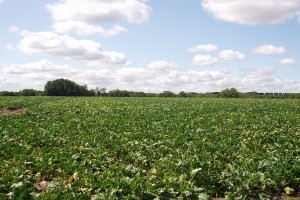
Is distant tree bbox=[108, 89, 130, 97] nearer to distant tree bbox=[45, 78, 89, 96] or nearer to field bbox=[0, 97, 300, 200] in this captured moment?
distant tree bbox=[45, 78, 89, 96]

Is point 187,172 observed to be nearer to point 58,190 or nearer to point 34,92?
point 58,190

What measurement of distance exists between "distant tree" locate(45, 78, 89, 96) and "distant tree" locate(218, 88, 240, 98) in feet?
156

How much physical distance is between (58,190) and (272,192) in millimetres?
4607

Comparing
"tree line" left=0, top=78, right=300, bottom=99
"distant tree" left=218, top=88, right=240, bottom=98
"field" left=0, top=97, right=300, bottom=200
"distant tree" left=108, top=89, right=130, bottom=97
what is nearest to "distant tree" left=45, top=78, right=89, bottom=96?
"tree line" left=0, top=78, right=300, bottom=99

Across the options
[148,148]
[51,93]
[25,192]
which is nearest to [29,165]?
[25,192]

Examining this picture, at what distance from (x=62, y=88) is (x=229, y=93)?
55872mm

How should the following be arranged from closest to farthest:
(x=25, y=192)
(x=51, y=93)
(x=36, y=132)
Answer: (x=25, y=192) → (x=36, y=132) → (x=51, y=93)

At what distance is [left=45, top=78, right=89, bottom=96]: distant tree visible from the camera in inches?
4471

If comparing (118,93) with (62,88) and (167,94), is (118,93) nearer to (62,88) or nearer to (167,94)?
(167,94)

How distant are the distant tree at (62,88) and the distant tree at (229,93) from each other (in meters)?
47.6

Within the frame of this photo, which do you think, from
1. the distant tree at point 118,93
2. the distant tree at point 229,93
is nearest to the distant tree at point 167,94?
the distant tree at point 118,93

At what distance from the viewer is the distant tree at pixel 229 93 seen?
366 feet

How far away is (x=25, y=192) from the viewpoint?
21.5 ft

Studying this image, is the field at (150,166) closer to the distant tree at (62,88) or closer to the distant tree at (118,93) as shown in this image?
the distant tree at (118,93)
